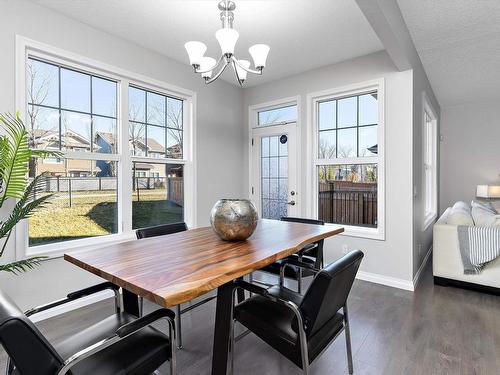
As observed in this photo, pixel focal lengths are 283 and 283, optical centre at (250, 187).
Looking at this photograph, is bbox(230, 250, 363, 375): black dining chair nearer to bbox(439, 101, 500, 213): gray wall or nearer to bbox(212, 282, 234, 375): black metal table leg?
bbox(212, 282, 234, 375): black metal table leg

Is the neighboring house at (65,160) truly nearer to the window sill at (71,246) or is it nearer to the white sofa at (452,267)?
the window sill at (71,246)

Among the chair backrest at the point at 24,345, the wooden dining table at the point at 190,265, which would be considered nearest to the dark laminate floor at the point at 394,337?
the wooden dining table at the point at 190,265

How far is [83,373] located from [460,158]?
6.74m

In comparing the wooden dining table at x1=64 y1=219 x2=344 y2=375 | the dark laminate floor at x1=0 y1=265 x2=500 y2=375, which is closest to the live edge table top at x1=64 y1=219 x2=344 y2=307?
the wooden dining table at x1=64 y1=219 x2=344 y2=375

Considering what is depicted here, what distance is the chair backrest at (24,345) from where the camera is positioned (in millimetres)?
836

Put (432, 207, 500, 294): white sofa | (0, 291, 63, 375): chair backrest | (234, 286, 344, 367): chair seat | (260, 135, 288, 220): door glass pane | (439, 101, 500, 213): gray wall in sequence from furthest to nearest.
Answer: (439, 101, 500, 213): gray wall < (260, 135, 288, 220): door glass pane < (432, 207, 500, 294): white sofa < (234, 286, 344, 367): chair seat < (0, 291, 63, 375): chair backrest

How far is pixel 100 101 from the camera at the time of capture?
9.51 feet

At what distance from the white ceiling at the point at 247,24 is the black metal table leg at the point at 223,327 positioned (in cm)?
223

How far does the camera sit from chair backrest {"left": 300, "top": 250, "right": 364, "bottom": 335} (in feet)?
3.93

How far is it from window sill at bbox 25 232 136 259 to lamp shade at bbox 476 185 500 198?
5.90 m

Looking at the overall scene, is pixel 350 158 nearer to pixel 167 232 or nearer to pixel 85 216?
pixel 167 232

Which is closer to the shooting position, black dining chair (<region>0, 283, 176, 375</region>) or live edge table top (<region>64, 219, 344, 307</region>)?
black dining chair (<region>0, 283, 176, 375</region>)

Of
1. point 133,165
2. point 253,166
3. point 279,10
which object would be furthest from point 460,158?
point 133,165

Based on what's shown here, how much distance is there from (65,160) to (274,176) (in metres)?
2.64
